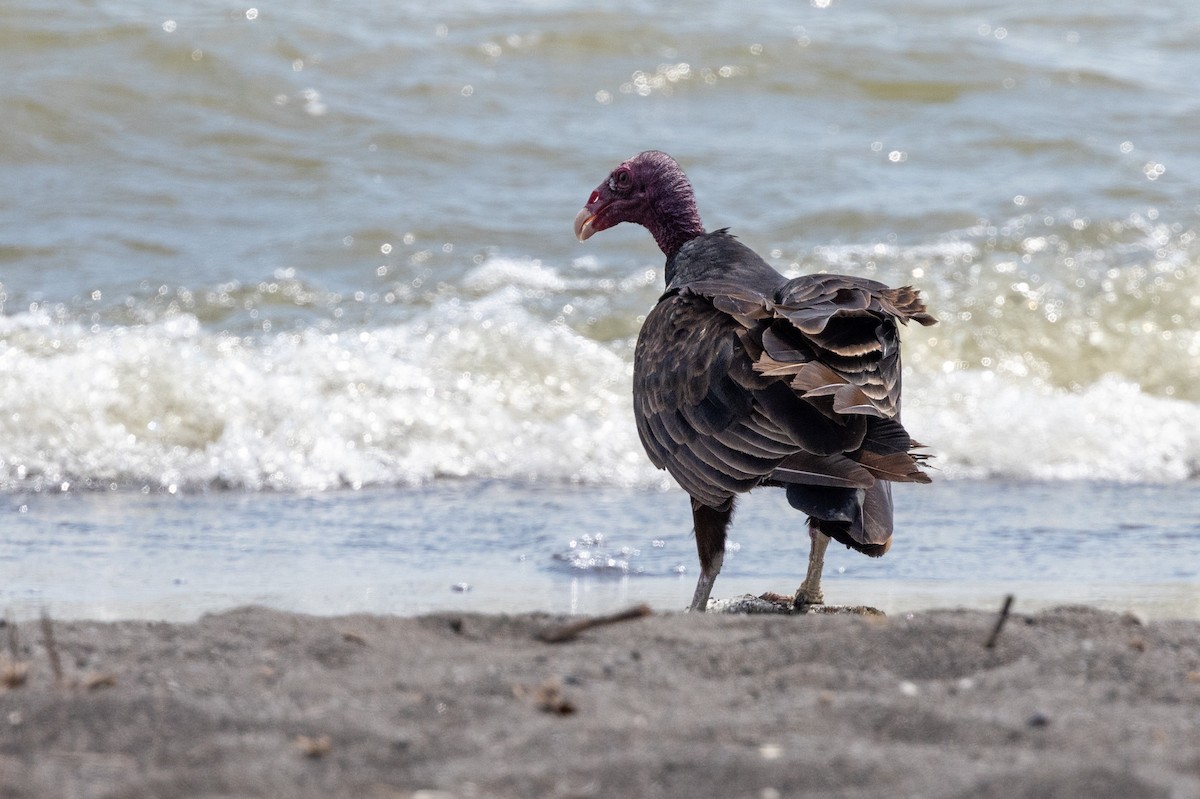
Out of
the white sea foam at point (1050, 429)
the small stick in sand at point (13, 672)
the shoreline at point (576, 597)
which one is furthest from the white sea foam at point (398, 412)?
the small stick in sand at point (13, 672)

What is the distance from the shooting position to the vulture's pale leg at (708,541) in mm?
4344

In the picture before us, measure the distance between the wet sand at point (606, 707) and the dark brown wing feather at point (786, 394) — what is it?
43cm

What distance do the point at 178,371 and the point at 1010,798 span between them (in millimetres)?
5887

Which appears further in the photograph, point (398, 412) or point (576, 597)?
point (398, 412)

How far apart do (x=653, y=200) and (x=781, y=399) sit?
5.43 feet

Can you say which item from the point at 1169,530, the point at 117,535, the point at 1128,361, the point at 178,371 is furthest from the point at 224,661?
the point at 1128,361

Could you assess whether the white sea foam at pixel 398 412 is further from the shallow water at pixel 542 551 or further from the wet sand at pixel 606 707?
the wet sand at pixel 606 707

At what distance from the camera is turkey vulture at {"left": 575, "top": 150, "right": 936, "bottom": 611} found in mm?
3766

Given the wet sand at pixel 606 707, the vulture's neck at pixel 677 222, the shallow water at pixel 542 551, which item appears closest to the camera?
the wet sand at pixel 606 707

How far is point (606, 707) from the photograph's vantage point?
277cm

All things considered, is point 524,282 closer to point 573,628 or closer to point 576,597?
point 576,597

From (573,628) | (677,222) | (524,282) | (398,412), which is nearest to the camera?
(573,628)

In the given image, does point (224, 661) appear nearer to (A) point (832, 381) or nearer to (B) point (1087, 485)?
(A) point (832, 381)

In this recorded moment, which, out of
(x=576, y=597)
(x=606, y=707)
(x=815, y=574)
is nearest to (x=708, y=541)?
(x=815, y=574)
